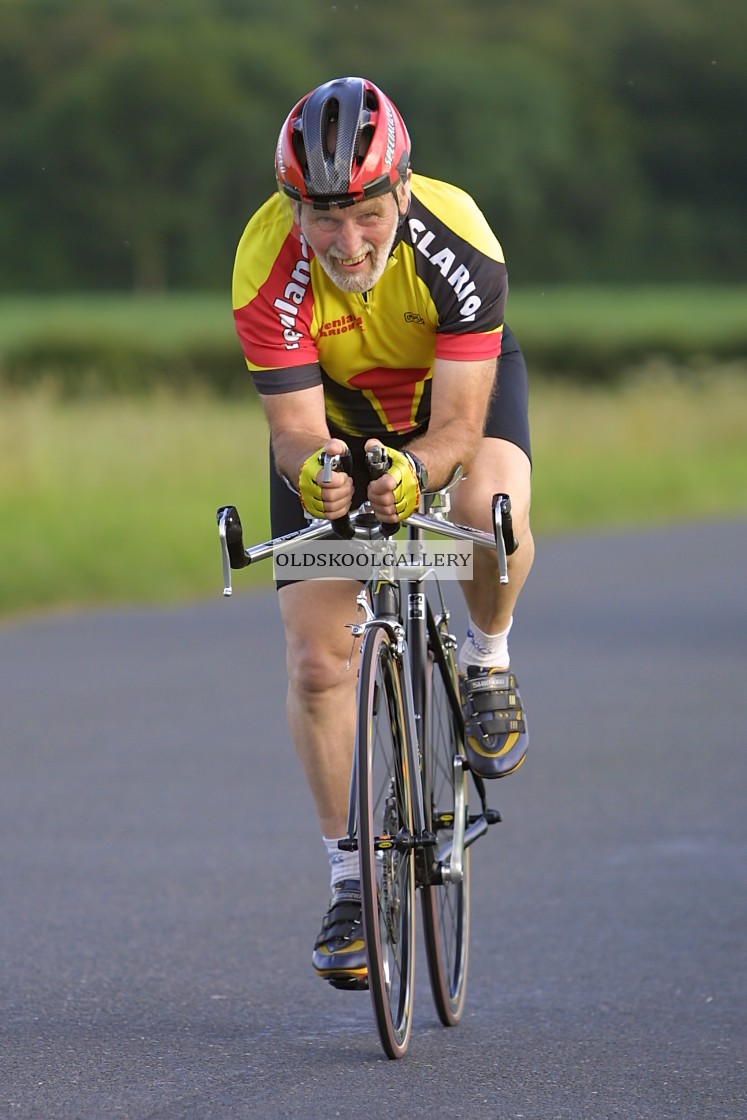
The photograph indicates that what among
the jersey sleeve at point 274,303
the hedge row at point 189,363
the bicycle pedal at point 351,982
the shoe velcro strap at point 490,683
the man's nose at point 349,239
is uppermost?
the man's nose at point 349,239

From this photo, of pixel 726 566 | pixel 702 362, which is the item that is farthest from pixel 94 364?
pixel 726 566

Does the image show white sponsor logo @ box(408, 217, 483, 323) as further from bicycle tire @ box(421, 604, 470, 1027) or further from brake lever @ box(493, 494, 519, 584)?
bicycle tire @ box(421, 604, 470, 1027)

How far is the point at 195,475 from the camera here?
24250mm

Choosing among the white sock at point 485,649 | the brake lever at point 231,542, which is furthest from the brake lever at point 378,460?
the white sock at point 485,649

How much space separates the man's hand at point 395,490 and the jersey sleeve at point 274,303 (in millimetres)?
489

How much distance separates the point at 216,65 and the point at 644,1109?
58.0 m

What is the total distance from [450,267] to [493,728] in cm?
120

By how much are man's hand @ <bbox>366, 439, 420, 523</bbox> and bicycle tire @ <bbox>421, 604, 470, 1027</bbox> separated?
0.77m

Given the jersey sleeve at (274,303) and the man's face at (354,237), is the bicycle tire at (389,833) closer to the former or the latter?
the jersey sleeve at (274,303)

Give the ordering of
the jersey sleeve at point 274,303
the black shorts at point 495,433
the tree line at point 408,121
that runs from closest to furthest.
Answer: the jersey sleeve at point 274,303 → the black shorts at point 495,433 → the tree line at point 408,121

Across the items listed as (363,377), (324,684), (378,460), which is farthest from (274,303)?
(324,684)

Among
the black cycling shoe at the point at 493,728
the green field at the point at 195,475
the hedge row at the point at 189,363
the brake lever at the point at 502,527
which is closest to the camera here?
the brake lever at the point at 502,527

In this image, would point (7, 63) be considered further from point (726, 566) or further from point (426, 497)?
point (426, 497)

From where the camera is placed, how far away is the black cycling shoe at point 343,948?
467 centimetres
